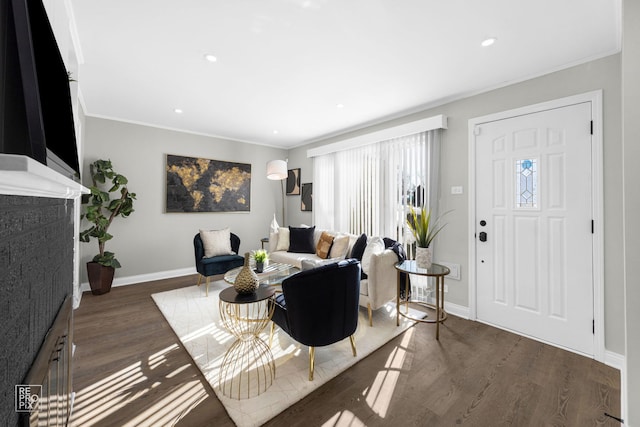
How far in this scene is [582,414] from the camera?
1.70 metres

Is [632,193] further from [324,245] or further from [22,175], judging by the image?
[324,245]

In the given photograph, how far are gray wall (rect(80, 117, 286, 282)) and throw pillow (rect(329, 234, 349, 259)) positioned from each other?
2339mm

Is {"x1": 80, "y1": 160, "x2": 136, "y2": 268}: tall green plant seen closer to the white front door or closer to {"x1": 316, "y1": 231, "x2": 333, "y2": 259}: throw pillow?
{"x1": 316, "y1": 231, "x2": 333, "y2": 259}: throw pillow

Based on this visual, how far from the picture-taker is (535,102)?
2639 mm

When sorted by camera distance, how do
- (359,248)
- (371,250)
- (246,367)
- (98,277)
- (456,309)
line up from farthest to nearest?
1. (98,277)
2. (359,248)
3. (456,309)
4. (371,250)
5. (246,367)

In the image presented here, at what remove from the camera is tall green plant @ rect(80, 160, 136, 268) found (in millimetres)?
3654

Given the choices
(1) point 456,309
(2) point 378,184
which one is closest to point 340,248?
(2) point 378,184

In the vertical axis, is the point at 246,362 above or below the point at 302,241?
below

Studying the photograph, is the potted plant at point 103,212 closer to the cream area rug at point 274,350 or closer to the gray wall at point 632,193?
the cream area rug at point 274,350

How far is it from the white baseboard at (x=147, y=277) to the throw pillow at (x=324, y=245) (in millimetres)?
2404

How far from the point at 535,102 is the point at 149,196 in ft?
17.4

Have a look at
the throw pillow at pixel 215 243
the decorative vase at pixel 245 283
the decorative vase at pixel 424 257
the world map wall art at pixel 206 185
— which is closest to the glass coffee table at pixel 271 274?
the decorative vase at pixel 245 283

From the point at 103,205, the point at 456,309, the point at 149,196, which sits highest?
the point at 149,196

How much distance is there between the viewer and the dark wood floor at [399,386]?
5.44 ft
